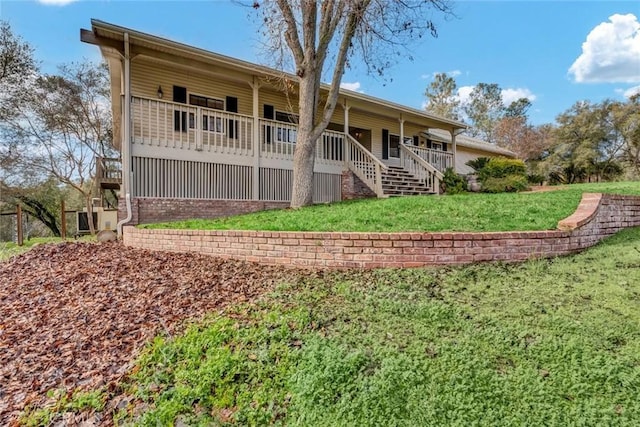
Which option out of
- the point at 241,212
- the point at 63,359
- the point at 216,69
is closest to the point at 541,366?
the point at 63,359

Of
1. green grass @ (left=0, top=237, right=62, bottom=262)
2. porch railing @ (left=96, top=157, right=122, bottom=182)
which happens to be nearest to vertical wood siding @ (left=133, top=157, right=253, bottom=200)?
green grass @ (left=0, top=237, right=62, bottom=262)

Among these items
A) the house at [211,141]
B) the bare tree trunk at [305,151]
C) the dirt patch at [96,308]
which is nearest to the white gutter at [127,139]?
the house at [211,141]

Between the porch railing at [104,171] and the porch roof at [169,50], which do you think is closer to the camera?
the porch roof at [169,50]

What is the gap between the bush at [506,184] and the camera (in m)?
14.1

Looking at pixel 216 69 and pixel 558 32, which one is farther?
pixel 558 32

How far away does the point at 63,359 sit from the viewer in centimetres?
330

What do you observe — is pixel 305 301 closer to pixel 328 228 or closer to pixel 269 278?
pixel 269 278

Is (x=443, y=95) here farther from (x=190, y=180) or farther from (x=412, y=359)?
(x=412, y=359)

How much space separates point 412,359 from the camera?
2.70 meters

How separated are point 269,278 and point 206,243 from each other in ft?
6.20

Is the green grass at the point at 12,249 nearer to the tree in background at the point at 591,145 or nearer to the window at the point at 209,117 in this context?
the window at the point at 209,117

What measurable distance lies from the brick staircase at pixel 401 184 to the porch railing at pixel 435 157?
128 cm

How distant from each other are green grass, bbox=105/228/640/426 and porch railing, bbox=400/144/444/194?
10.1m

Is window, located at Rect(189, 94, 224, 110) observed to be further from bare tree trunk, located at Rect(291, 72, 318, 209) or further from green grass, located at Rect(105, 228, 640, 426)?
green grass, located at Rect(105, 228, 640, 426)
